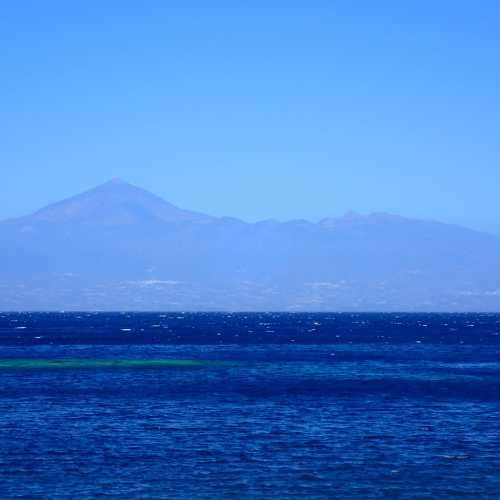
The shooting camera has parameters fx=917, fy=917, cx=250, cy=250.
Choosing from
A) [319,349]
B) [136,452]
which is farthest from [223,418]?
[319,349]

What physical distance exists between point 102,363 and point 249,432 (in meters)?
66.8

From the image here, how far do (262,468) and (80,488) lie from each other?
10947 millimetres

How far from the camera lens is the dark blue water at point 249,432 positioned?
50.9 meters

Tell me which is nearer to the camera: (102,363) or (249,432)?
(249,432)

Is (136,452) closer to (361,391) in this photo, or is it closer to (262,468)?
(262,468)

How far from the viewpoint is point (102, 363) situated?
5113 inches

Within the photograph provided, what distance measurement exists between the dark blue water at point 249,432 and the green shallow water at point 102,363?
323 cm

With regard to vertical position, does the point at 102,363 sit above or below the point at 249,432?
above

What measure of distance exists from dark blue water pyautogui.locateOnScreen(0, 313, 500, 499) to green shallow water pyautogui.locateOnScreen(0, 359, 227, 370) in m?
3.23

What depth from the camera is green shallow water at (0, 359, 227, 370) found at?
124375 millimetres

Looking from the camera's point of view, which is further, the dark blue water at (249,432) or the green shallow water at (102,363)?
the green shallow water at (102,363)

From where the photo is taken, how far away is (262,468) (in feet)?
178

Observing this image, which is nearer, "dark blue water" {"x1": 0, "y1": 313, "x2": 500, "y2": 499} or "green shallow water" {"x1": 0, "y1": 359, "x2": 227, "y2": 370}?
"dark blue water" {"x1": 0, "y1": 313, "x2": 500, "y2": 499}

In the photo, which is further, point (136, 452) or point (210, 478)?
point (136, 452)
